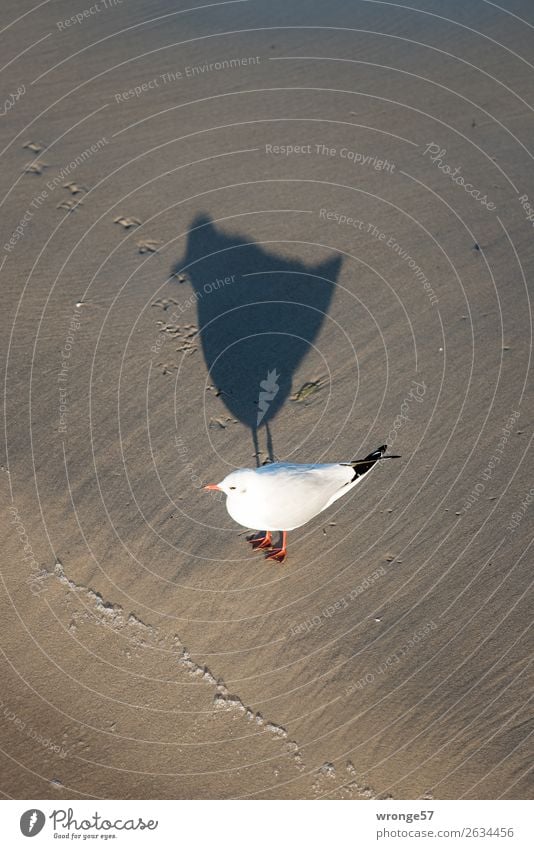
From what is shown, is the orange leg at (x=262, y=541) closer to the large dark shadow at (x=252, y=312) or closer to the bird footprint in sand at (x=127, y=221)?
the large dark shadow at (x=252, y=312)

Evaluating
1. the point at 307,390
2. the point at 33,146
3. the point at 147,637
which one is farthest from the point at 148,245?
the point at 147,637

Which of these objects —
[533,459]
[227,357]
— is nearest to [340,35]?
[227,357]

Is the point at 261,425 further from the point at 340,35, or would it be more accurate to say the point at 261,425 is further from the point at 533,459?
the point at 340,35

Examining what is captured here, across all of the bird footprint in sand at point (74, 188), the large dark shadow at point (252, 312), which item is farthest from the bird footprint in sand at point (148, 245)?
the bird footprint in sand at point (74, 188)

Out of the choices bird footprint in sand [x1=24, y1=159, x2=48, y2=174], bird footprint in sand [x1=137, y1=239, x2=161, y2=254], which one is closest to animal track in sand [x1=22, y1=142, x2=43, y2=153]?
bird footprint in sand [x1=24, y1=159, x2=48, y2=174]

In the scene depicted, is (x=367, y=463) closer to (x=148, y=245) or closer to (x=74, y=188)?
(x=148, y=245)
